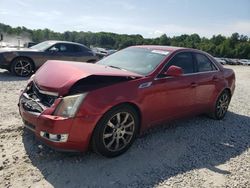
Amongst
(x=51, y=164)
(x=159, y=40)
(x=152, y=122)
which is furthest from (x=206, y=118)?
(x=159, y=40)

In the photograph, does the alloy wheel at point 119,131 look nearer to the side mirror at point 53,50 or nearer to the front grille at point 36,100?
the front grille at point 36,100

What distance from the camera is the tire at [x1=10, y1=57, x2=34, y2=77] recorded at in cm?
1006

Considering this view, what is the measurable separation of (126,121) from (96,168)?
0.78 metres

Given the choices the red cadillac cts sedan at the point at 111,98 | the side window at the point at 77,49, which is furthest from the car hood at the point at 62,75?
the side window at the point at 77,49

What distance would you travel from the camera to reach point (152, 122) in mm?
4574

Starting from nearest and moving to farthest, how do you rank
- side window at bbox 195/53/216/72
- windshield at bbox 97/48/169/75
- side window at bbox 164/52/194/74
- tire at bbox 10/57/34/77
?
windshield at bbox 97/48/169/75 < side window at bbox 164/52/194/74 < side window at bbox 195/53/216/72 < tire at bbox 10/57/34/77

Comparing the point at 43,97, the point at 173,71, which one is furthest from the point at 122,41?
the point at 43,97

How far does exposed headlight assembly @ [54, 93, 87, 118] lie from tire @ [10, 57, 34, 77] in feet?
23.6

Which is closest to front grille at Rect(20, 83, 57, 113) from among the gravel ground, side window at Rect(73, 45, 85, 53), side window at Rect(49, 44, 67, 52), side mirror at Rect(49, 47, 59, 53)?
the gravel ground

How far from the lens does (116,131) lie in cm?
399

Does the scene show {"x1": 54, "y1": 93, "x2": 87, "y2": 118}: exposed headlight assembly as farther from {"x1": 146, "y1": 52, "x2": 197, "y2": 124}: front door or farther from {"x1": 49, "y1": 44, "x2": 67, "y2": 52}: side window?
{"x1": 49, "y1": 44, "x2": 67, "y2": 52}: side window

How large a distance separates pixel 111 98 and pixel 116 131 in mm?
502

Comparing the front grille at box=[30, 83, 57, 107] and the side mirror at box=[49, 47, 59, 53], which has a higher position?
the side mirror at box=[49, 47, 59, 53]

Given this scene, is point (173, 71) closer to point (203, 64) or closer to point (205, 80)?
point (205, 80)
